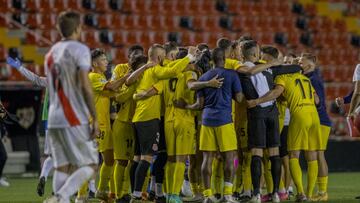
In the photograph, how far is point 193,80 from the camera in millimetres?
13688

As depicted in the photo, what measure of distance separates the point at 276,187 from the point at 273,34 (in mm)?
16340

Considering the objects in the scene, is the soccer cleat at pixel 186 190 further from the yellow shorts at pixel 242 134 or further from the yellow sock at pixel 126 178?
the yellow sock at pixel 126 178

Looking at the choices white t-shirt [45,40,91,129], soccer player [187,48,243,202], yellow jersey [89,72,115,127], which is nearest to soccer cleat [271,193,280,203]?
soccer player [187,48,243,202]

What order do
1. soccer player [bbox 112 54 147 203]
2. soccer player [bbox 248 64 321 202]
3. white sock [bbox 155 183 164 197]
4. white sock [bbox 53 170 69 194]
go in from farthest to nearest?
white sock [bbox 155 183 164 197] < soccer player [bbox 248 64 321 202] < soccer player [bbox 112 54 147 203] < white sock [bbox 53 170 69 194]

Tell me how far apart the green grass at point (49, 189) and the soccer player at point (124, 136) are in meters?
1.60

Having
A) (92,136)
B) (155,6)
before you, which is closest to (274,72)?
(92,136)

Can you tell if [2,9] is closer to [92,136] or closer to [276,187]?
[276,187]

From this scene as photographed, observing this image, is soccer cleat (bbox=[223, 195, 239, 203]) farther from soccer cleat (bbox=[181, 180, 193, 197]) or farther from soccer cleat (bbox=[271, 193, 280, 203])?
soccer cleat (bbox=[181, 180, 193, 197])

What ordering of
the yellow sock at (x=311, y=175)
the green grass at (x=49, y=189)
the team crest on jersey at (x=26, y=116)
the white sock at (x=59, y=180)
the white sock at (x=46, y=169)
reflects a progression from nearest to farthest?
the white sock at (x=59, y=180)
the yellow sock at (x=311, y=175)
the green grass at (x=49, y=189)
the white sock at (x=46, y=169)
the team crest on jersey at (x=26, y=116)

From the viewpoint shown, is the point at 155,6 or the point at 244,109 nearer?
the point at 244,109

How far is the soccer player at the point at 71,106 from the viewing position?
411 inches

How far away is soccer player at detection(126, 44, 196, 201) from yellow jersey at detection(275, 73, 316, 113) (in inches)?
57.2

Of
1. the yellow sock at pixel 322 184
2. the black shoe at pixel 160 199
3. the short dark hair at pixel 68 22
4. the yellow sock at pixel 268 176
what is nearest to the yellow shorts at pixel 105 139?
the black shoe at pixel 160 199

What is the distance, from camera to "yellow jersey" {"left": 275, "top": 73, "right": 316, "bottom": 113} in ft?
46.7
